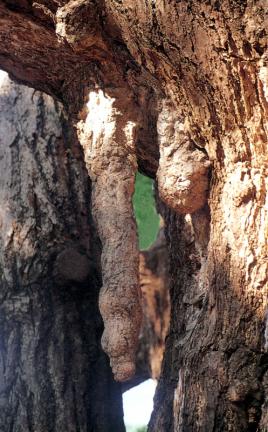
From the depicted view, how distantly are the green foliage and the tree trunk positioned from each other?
4.34 feet

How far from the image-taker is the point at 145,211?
3.84 meters

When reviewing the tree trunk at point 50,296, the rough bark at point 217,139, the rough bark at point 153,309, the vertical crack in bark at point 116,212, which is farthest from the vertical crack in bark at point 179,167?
the rough bark at point 153,309

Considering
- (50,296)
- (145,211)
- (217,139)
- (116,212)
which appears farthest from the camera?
(145,211)

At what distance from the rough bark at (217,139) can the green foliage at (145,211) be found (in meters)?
2.00

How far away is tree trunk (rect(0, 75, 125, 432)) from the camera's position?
7.07 ft

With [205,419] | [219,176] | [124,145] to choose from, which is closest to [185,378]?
[205,419]

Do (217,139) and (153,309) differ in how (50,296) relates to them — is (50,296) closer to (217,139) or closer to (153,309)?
(217,139)

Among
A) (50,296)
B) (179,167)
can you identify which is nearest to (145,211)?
(50,296)

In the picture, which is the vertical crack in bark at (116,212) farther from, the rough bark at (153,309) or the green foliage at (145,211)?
the green foliage at (145,211)

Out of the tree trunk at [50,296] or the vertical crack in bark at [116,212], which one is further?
the tree trunk at [50,296]

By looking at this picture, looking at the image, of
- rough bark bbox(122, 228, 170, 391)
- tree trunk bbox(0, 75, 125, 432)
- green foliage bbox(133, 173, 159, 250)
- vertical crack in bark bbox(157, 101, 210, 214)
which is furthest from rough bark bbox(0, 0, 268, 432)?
green foliage bbox(133, 173, 159, 250)

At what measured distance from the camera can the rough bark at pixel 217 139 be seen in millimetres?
1374

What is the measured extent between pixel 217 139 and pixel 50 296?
0.88m

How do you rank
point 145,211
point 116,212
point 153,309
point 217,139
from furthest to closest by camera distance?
point 145,211 < point 153,309 < point 116,212 < point 217,139
